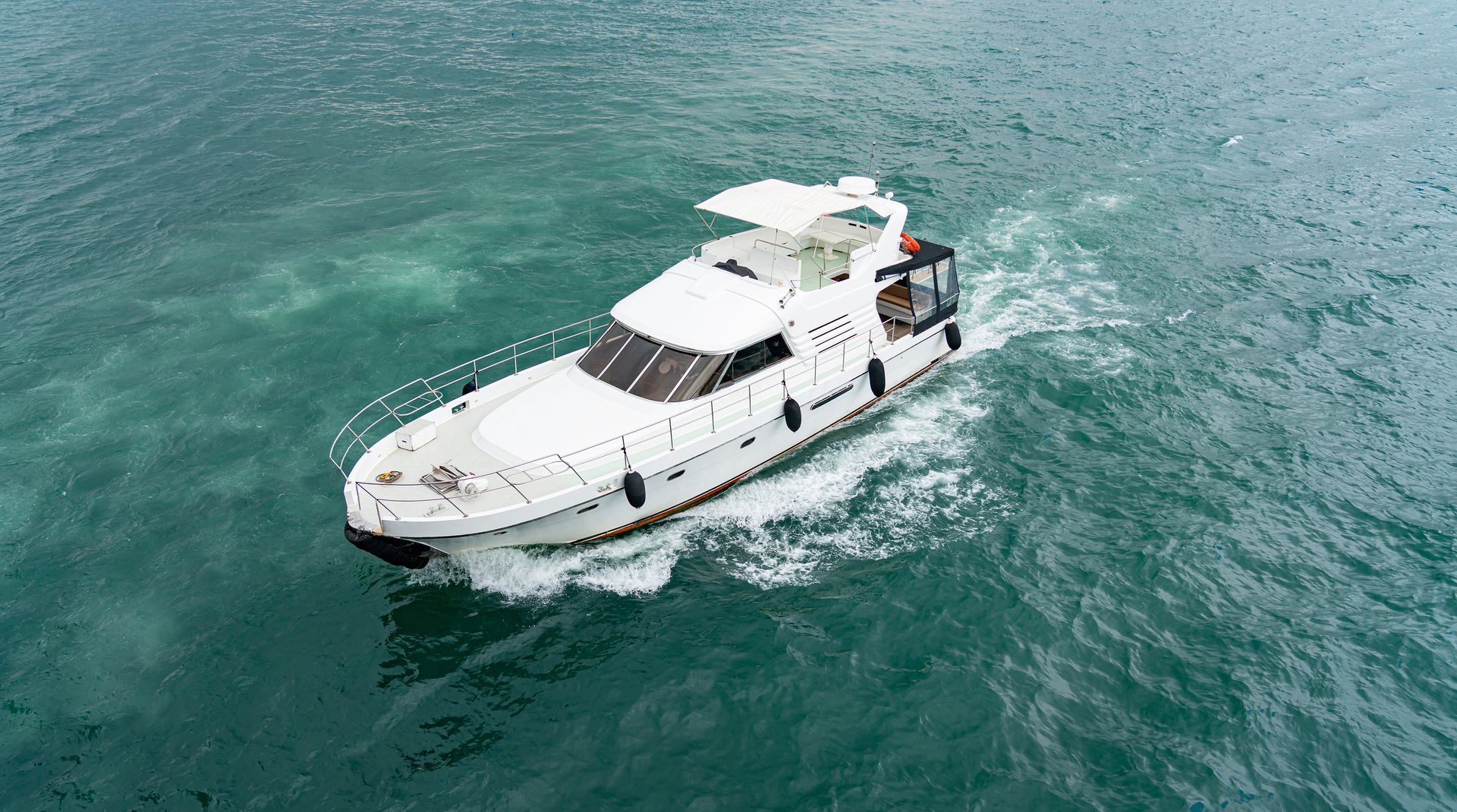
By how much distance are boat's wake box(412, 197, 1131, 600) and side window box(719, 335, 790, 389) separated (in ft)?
8.19

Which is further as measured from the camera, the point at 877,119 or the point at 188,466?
the point at 877,119

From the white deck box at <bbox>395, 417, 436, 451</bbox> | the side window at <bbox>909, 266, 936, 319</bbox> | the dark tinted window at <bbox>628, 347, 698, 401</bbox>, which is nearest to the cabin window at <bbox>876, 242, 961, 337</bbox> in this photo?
the side window at <bbox>909, 266, 936, 319</bbox>

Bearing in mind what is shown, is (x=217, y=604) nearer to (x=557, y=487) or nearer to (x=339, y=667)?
(x=339, y=667)

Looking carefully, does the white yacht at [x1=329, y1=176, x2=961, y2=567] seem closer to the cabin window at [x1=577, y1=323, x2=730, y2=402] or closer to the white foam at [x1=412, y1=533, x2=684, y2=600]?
the cabin window at [x1=577, y1=323, x2=730, y2=402]

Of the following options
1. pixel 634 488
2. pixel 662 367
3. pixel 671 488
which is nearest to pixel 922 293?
pixel 662 367

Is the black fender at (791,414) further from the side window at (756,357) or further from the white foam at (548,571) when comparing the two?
the white foam at (548,571)

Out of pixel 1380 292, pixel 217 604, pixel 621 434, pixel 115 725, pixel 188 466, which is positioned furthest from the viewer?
pixel 1380 292

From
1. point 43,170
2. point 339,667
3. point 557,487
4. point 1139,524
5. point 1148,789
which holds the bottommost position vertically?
point 1148,789

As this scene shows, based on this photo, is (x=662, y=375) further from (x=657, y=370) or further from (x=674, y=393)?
(x=674, y=393)

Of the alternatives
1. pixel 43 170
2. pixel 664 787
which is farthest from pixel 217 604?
pixel 43 170

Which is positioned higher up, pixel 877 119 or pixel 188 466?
pixel 877 119

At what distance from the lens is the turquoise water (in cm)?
1305

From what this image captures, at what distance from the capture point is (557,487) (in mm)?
15453

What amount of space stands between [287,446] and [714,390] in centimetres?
1064
